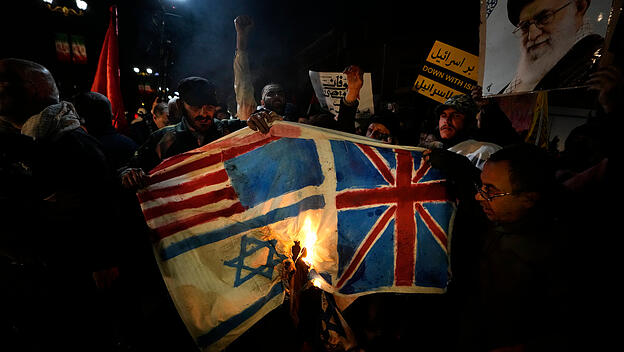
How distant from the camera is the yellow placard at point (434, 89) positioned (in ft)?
18.1

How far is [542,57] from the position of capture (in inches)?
101

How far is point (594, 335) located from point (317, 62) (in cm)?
1542

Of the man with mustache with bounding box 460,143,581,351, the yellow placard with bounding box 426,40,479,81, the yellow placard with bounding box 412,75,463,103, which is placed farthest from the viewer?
the yellow placard with bounding box 412,75,463,103

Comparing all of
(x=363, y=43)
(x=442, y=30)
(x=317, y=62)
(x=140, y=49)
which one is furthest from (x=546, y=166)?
(x=140, y=49)

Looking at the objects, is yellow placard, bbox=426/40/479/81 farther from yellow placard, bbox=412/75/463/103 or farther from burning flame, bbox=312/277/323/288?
burning flame, bbox=312/277/323/288

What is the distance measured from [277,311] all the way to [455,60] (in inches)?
241

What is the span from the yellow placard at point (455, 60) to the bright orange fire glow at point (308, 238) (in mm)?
5397

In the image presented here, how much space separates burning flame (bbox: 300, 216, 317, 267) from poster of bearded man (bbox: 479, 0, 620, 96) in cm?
275

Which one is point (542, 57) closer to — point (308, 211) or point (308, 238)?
point (308, 211)

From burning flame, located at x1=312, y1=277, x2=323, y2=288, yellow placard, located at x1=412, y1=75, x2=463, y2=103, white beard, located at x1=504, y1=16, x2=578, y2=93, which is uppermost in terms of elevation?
yellow placard, located at x1=412, y1=75, x2=463, y2=103

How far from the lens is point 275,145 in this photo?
226 cm

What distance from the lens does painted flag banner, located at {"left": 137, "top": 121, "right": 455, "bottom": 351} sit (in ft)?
6.84

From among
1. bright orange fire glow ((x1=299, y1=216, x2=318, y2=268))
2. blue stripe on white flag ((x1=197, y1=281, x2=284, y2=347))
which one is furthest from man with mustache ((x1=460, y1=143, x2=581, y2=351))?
blue stripe on white flag ((x1=197, y1=281, x2=284, y2=347))

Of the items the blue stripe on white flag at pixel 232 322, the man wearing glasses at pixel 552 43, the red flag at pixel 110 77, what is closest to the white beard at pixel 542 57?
the man wearing glasses at pixel 552 43
